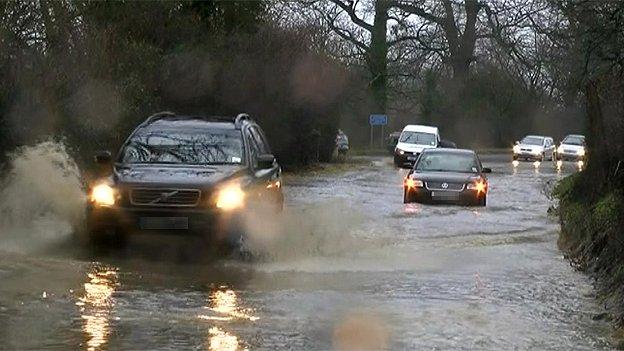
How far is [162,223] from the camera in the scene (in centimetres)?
1348

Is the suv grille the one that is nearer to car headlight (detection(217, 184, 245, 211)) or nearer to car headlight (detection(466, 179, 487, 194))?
car headlight (detection(217, 184, 245, 211))

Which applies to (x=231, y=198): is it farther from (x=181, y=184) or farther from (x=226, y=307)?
(x=226, y=307)

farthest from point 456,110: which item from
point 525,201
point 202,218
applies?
point 202,218

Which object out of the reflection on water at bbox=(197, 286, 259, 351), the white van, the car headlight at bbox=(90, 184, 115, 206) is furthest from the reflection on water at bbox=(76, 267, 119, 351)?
the white van

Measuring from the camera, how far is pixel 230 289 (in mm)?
11570

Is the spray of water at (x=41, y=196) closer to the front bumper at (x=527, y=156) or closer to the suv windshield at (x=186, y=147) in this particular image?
the suv windshield at (x=186, y=147)

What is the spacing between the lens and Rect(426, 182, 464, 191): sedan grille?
2459 cm

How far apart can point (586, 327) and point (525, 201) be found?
1801cm

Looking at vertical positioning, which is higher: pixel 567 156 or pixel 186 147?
pixel 186 147

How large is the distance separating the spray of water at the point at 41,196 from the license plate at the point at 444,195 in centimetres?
774

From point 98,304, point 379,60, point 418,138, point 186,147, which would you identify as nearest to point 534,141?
point 379,60

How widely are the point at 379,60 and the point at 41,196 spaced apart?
45.1 m

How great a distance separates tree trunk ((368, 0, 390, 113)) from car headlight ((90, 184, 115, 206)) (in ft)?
149

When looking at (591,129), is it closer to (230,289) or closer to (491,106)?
(230,289)
